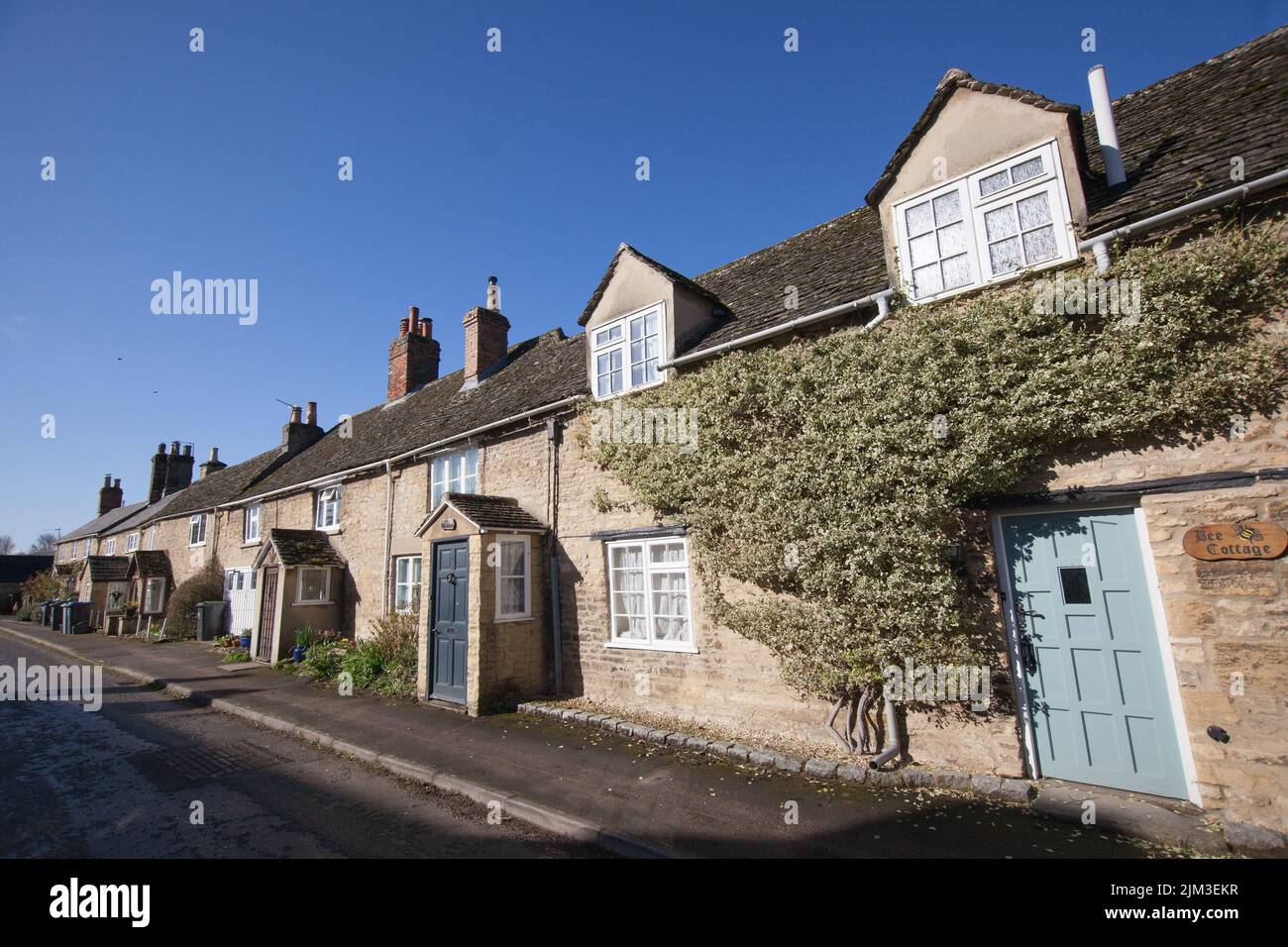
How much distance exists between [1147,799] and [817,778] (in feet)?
9.67

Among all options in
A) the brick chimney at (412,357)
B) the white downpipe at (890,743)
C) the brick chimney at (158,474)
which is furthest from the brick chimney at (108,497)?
the white downpipe at (890,743)

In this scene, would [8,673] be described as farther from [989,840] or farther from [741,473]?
[989,840]

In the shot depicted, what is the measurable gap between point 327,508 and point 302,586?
3.01m

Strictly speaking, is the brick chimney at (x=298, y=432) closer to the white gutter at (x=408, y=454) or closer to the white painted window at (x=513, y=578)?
the white gutter at (x=408, y=454)

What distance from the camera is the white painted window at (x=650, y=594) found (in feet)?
28.5

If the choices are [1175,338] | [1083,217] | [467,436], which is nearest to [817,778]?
[1175,338]

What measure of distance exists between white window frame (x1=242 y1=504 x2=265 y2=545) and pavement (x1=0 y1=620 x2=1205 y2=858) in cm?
1323

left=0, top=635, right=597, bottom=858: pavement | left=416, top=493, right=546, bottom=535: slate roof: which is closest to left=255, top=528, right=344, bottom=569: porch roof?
left=0, top=635, right=597, bottom=858: pavement

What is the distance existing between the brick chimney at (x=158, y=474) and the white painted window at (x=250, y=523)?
2069 centimetres

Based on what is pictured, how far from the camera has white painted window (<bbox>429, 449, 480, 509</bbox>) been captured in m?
12.9

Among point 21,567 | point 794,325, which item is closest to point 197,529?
point 794,325

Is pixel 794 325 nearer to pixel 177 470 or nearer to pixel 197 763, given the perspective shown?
pixel 197 763

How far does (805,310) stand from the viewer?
8078 millimetres

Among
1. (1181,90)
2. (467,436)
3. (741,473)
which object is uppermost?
(1181,90)
